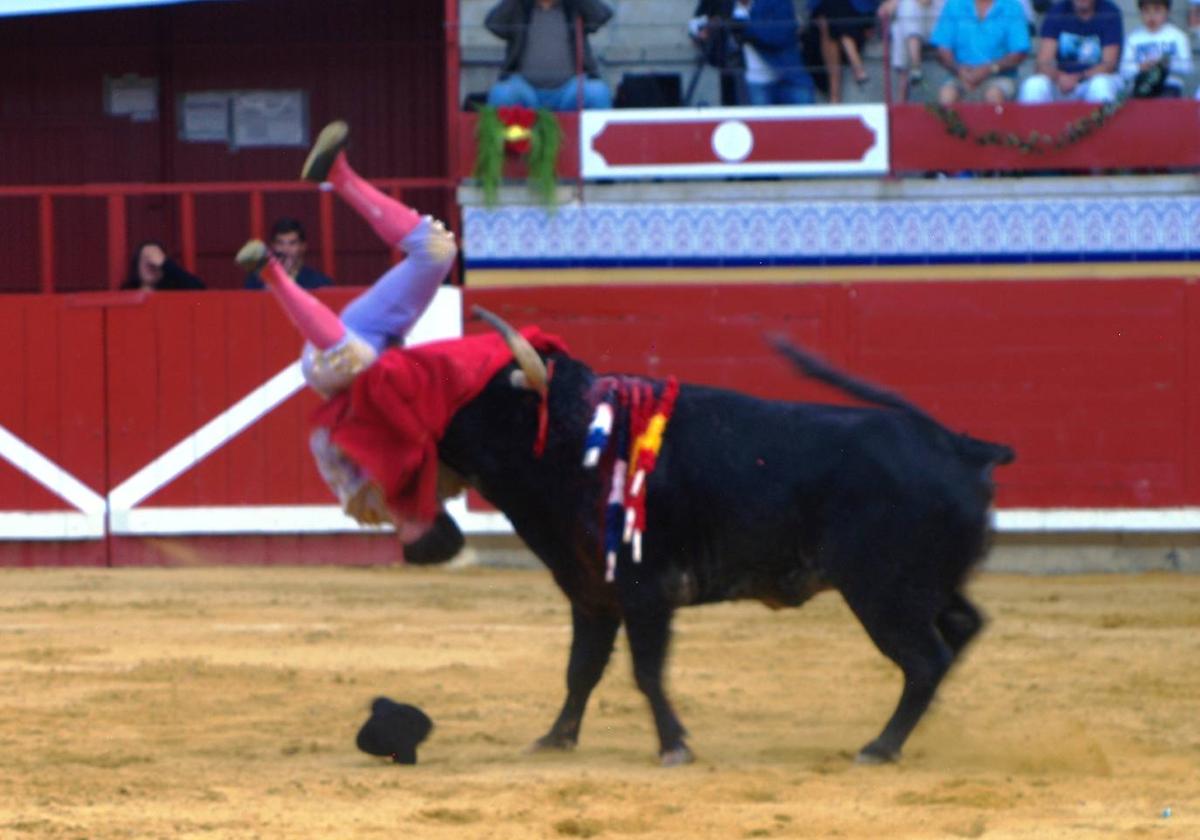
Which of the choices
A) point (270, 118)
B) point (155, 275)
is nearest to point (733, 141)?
point (155, 275)

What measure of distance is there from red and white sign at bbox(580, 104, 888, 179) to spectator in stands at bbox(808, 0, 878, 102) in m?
0.27

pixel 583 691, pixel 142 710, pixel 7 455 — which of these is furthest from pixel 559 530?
pixel 7 455

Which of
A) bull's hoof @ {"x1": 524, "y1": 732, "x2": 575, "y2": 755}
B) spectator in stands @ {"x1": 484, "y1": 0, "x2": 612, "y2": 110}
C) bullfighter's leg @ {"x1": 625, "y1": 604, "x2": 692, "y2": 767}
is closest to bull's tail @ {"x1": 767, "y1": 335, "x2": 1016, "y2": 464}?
bullfighter's leg @ {"x1": 625, "y1": 604, "x2": 692, "y2": 767}

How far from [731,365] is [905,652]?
563 cm

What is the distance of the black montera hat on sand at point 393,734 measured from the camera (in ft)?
20.6

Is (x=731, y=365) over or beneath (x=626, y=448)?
beneath

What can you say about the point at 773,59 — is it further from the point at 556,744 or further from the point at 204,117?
the point at 556,744

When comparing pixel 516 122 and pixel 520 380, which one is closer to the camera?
pixel 520 380

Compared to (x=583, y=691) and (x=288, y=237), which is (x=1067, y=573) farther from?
(x=583, y=691)

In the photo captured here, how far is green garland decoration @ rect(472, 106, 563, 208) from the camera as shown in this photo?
1159 centimetres

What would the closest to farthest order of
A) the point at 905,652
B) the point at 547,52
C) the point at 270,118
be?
the point at 905,652 < the point at 547,52 < the point at 270,118

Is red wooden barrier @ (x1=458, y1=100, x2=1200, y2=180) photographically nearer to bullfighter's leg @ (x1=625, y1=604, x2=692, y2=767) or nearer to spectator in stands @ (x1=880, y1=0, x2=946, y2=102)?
spectator in stands @ (x1=880, y1=0, x2=946, y2=102)

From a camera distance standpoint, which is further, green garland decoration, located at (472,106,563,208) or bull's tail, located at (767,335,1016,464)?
green garland decoration, located at (472,106,563,208)

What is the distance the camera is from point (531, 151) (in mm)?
11617
